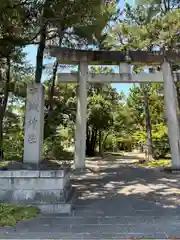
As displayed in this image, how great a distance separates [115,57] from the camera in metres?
9.56

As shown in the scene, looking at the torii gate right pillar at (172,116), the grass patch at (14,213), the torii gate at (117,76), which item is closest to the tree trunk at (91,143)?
the torii gate at (117,76)

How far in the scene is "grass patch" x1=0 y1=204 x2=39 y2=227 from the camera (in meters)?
3.58

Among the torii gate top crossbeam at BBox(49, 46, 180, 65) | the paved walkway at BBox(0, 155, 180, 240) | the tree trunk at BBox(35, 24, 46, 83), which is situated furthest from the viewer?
the torii gate top crossbeam at BBox(49, 46, 180, 65)

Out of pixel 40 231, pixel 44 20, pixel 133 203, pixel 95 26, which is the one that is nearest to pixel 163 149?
pixel 95 26

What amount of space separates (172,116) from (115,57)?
10.3ft

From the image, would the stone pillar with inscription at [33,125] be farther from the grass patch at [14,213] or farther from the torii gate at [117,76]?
the torii gate at [117,76]

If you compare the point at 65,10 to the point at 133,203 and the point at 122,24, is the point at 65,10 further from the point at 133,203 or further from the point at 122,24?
the point at 122,24

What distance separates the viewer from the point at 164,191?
577 centimetres

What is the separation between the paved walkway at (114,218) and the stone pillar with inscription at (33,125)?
52.9 inches

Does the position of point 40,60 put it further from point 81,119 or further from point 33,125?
point 81,119

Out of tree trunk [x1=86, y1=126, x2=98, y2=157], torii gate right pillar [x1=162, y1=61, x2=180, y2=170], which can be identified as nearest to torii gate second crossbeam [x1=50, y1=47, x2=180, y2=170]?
torii gate right pillar [x1=162, y1=61, x2=180, y2=170]

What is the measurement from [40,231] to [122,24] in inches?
414

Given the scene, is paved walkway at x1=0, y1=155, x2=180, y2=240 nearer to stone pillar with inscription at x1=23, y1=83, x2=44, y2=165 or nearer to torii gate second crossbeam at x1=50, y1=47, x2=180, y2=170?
stone pillar with inscription at x1=23, y1=83, x2=44, y2=165

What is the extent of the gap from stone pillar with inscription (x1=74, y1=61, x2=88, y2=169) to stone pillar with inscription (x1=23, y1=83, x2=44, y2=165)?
3.99m
